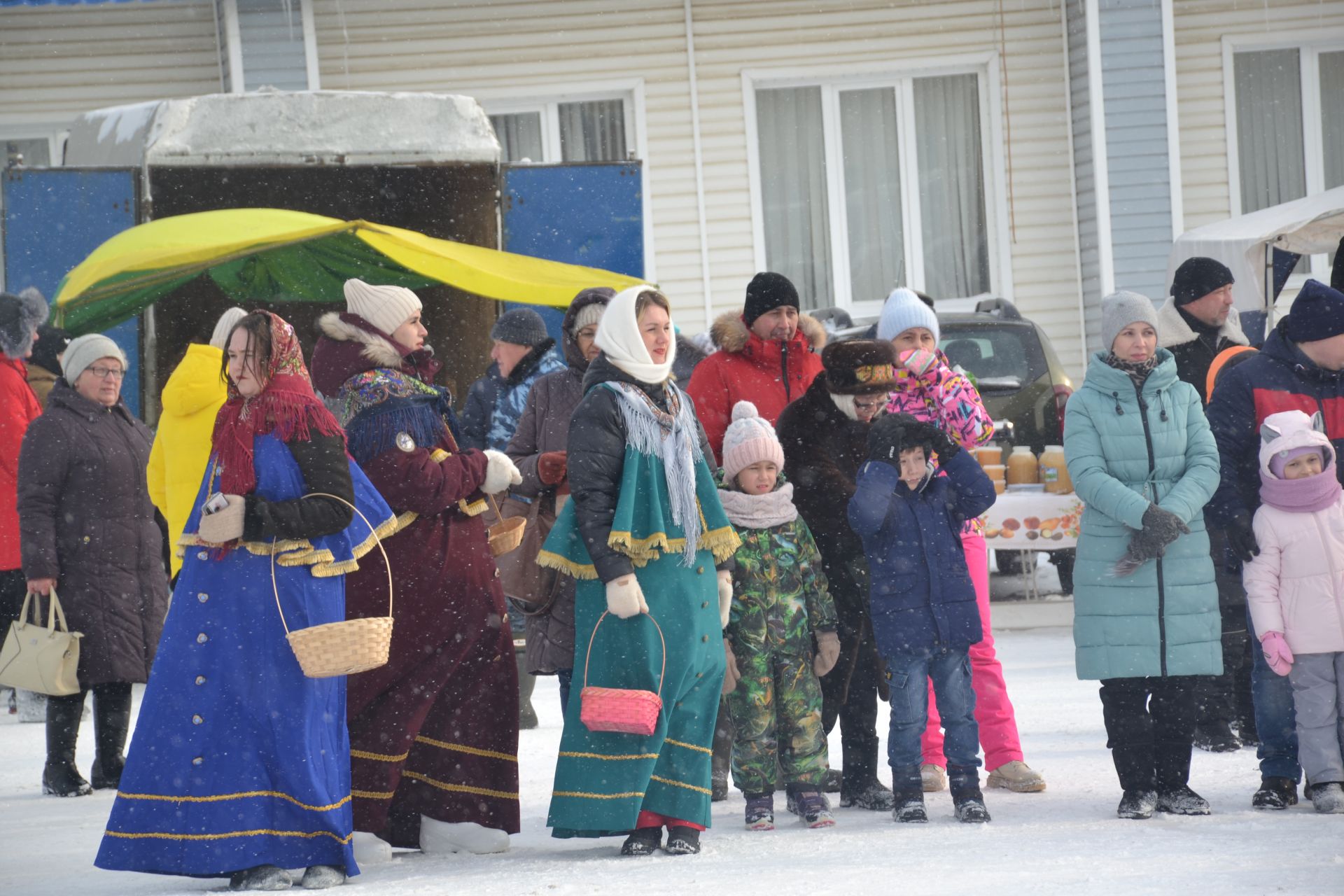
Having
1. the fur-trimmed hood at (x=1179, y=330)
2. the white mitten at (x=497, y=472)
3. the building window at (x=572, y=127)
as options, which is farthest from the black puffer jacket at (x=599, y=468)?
the building window at (x=572, y=127)

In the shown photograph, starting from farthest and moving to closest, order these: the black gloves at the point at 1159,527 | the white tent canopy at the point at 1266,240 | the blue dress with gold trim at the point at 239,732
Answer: the white tent canopy at the point at 1266,240
the black gloves at the point at 1159,527
the blue dress with gold trim at the point at 239,732

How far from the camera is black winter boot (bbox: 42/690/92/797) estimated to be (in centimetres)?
693

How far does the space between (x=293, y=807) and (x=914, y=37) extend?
439 inches

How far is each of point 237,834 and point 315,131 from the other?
579 cm

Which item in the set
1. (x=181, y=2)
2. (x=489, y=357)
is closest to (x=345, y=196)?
(x=489, y=357)

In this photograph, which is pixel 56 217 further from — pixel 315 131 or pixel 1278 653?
pixel 1278 653

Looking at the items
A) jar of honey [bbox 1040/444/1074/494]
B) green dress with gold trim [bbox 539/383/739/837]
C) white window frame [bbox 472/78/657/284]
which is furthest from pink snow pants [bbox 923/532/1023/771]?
white window frame [bbox 472/78/657/284]

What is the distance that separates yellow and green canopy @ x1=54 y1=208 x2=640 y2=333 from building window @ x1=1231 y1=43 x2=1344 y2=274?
7.91 metres

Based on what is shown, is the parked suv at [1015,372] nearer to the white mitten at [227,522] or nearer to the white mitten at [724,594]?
the white mitten at [724,594]

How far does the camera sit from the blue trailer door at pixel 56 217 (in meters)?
9.33

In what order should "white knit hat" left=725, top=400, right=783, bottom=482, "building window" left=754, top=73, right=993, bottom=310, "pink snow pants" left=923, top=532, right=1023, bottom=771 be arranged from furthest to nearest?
"building window" left=754, top=73, right=993, bottom=310 → "pink snow pants" left=923, top=532, right=1023, bottom=771 → "white knit hat" left=725, top=400, right=783, bottom=482

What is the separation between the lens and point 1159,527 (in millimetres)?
5590

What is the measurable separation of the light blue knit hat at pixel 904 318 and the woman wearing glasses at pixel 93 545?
3.00 meters

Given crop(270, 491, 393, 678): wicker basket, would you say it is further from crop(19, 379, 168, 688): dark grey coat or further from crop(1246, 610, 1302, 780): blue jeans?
crop(1246, 610, 1302, 780): blue jeans
